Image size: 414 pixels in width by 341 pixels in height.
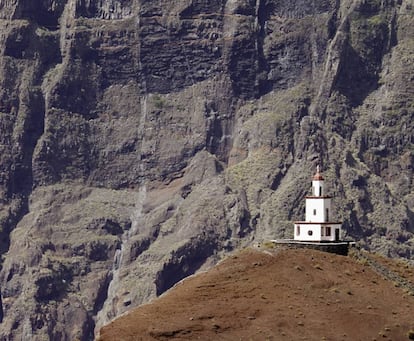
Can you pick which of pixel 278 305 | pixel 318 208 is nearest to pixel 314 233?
pixel 318 208

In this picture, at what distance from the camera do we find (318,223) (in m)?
133

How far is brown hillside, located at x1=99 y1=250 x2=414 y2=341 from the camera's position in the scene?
119 metres

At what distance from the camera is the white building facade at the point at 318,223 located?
133 m

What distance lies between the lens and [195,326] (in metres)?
118

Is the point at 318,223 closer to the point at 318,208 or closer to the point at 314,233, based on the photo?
the point at 314,233

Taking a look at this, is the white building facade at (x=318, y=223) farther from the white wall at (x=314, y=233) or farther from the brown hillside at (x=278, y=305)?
the brown hillside at (x=278, y=305)

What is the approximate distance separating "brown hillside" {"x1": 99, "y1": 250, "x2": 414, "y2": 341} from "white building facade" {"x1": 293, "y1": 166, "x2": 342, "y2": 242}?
436 cm

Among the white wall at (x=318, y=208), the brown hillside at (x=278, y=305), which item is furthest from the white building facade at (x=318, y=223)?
the brown hillside at (x=278, y=305)

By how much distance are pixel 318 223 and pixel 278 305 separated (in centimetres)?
1229

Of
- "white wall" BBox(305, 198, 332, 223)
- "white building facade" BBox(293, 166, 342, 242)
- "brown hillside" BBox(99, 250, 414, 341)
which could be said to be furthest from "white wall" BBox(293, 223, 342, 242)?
"brown hillside" BBox(99, 250, 414, 341)

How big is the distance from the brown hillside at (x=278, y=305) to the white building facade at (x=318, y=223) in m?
4.36

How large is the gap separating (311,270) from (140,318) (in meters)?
11.0

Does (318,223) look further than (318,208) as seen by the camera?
No

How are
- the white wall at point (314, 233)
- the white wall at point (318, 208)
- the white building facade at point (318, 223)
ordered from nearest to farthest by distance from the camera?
1. the white wall at point (314, 233)
2. the white building facade at point (318, 223)
3. the white wall at point (318, 208)
